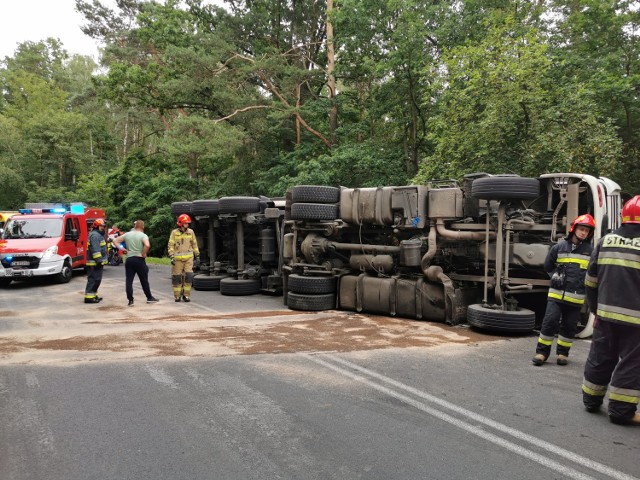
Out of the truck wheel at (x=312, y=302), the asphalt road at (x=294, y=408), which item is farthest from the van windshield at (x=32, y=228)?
the truck wheel at (x=312, y=302)

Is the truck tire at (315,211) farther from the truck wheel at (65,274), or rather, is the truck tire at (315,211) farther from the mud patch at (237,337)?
the truck wheel at (65,274)

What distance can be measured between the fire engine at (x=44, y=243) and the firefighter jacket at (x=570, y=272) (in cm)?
1267

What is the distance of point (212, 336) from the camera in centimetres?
658

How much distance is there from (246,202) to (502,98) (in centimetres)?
803

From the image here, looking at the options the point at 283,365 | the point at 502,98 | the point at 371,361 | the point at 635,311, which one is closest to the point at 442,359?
the point at 371,361

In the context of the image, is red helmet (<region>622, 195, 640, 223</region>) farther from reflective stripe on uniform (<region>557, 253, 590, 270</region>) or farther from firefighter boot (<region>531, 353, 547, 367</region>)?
firefighter boot (<region>531, 353, 547, 367</region>)

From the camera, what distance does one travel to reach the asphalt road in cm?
299

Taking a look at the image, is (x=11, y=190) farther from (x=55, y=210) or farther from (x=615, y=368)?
(x=615, y=368)

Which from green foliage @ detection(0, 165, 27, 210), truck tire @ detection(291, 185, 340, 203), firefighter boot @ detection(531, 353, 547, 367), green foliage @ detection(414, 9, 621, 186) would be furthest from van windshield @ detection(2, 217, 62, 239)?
green foliage @ detection(0, 165, 27, 210)

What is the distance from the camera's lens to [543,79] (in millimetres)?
13961

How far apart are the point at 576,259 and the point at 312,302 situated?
4.64m

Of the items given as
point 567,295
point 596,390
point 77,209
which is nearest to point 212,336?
point 567,295

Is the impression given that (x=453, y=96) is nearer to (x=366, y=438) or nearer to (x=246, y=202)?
(x=246, y=202)

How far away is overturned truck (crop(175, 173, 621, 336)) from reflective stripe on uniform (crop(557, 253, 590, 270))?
4.55 feet
